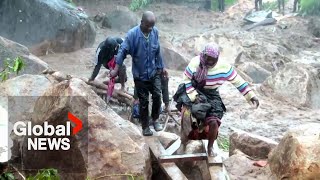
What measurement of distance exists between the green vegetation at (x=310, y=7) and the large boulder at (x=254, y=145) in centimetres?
1737

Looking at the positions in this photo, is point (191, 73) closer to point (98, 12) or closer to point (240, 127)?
point (240, 127)

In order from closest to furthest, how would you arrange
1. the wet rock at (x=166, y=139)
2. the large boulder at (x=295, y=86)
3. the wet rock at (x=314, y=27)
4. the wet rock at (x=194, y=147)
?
the wet rock at (x=194, y=147) < the wet rock at (x=166, y=139) < the large boulder at (x=295, y=86) < the wet rock at (x=314, y=27)

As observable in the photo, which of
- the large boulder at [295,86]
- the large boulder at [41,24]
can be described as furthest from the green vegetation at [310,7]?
the large boulder at [41,24]

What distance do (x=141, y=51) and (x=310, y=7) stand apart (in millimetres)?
18320

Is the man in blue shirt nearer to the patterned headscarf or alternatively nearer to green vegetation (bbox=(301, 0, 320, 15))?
the patterned headscarf

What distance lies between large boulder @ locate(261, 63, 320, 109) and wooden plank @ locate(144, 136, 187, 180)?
531cm

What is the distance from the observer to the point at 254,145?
18.2ft

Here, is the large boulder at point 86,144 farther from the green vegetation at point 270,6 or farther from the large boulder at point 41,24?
the green vegetation at point 270,6

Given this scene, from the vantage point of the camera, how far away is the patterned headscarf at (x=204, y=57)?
14.9ft

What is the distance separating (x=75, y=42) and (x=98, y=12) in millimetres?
6219

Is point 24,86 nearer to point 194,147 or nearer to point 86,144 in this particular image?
point 86,144

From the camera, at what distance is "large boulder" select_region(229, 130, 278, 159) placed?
215 inches

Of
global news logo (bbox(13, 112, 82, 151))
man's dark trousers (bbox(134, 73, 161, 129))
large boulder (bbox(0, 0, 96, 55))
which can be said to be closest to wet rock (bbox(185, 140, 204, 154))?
man's dark trousers (bbox(134, 73, 161, 129))

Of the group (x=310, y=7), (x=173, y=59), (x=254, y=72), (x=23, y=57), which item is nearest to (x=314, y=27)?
(x=310, y=7)
